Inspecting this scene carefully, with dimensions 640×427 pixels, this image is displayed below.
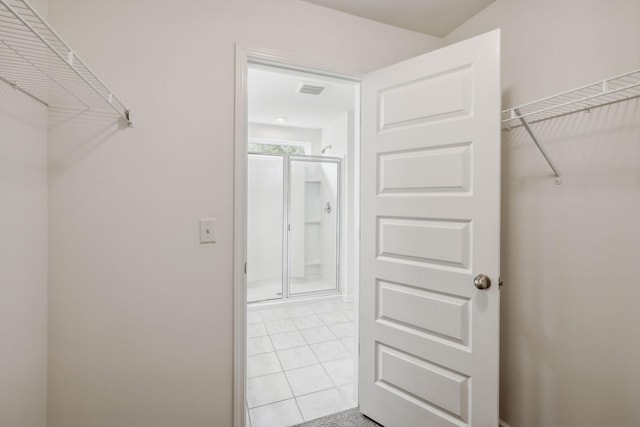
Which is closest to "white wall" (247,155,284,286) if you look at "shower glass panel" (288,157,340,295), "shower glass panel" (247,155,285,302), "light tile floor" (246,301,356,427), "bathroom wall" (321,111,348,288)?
"shower glass panel" (247,155,285,302)

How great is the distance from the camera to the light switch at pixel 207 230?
1392mm

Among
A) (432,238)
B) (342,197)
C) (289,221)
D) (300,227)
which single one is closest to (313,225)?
(300,227)

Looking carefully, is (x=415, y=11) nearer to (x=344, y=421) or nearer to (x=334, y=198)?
(x=344, y=421)

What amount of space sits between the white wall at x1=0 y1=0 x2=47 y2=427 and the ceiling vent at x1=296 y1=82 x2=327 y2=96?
2.00m

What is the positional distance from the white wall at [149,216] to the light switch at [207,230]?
0.03 meters

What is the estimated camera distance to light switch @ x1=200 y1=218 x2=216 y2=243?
1.39 m

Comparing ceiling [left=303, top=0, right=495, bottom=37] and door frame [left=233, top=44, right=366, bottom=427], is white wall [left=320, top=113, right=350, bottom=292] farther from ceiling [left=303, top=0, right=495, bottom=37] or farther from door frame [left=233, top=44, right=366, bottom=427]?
door frame [left=233, top=44, right=366, bottom=427]

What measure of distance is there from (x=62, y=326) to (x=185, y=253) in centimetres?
58

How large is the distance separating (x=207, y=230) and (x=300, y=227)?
265cm

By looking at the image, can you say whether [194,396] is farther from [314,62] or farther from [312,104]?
[312,104]

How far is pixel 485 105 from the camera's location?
1.23 metres

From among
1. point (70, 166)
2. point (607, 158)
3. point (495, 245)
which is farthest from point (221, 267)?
point (607, 158)

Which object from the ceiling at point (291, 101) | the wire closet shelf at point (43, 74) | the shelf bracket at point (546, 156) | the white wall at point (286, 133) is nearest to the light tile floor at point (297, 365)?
the shelf bracket at point (546, 156)

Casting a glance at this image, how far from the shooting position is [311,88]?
2.91 m
